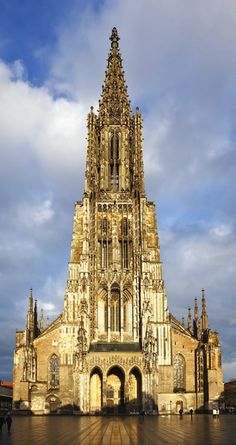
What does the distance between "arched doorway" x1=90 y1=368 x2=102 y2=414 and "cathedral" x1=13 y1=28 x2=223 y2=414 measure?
12 centimetres

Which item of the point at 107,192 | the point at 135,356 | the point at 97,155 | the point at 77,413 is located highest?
the point at 97,155

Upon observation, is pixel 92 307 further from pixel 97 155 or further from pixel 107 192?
pixel 97 155

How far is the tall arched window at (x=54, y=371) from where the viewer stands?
68.9m

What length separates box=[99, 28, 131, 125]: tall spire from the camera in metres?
81.3

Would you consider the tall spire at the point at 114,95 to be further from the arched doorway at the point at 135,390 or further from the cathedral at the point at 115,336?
the arched doorway at the point at 135,390

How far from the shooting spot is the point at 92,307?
69.1 meters

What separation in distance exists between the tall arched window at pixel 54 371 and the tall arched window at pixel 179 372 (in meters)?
14.2

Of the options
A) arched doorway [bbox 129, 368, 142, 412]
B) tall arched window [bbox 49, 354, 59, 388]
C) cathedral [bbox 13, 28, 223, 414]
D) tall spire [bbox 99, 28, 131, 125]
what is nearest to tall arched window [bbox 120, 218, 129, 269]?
cathedral [bbox 13, 28, 223, 414]

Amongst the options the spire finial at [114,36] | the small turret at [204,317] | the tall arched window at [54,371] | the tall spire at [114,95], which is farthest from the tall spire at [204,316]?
the spire finial at [114,36]

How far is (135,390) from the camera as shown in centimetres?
6669

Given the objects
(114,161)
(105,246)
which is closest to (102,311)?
(105,246)

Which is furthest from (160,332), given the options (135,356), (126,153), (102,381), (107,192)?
(126,153)

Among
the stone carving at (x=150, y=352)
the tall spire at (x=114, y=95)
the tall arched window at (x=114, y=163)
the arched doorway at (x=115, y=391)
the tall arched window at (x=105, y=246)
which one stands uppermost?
the tall spire at (x=114, y=95)

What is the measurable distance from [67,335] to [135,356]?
853 centimetres
